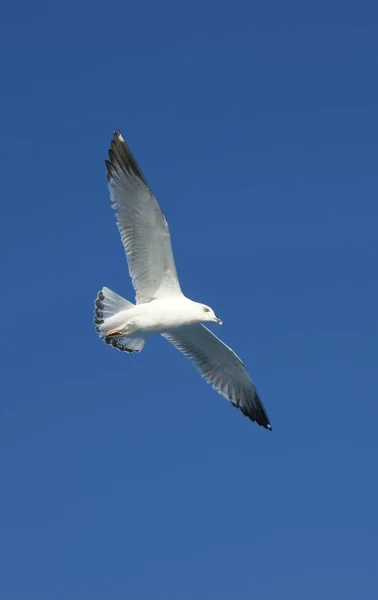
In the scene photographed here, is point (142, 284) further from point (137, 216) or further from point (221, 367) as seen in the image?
point (221, 367)

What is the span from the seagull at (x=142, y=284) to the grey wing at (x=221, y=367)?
0.12 ft

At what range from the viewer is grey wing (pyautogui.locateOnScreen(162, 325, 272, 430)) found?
19547mm

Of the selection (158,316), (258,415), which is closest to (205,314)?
(158,316)

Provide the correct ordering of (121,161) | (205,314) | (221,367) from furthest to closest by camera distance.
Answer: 1. (221,367)
2. (205,314)
3. (121,161)

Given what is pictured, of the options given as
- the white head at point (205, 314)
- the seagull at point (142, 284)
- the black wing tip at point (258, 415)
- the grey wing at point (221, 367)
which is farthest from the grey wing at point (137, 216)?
the black wing tip at point (258, 415)

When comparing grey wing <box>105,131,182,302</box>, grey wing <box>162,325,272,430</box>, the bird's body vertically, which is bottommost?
the bird's body

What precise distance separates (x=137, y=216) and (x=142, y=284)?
4.18 ft

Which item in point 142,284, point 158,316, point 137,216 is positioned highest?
point 137,216

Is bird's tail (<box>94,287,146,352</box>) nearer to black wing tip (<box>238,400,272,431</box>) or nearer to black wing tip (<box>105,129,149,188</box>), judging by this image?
black wing tip (<box>105,129,149,188</box>)

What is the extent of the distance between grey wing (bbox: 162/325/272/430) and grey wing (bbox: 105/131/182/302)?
6.21 feet

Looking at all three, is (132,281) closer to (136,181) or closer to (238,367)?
(136,181)

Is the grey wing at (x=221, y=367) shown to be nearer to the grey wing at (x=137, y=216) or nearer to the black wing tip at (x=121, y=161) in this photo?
the grey wing at (x=137, y=216)

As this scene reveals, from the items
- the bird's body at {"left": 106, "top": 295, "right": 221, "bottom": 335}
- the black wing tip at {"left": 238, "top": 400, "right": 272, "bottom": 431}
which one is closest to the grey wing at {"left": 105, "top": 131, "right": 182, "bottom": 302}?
the bird's body at {"left": 106, "top": 295, "right": 221, "bottom": 335}

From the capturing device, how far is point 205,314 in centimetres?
1805
